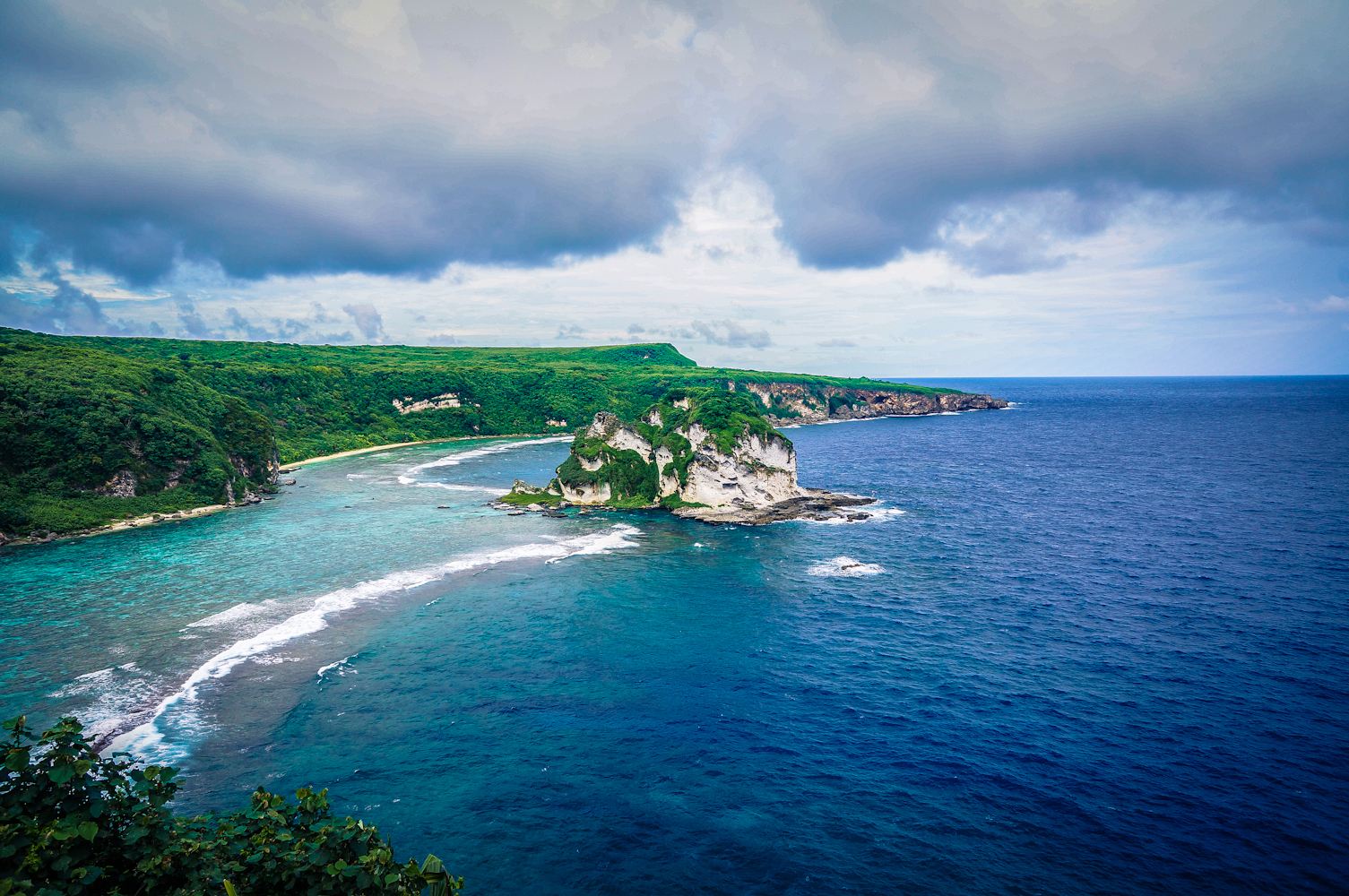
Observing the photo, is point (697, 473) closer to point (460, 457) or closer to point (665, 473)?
point (665, 473)

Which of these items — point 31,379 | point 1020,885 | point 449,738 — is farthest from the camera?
point 31,379

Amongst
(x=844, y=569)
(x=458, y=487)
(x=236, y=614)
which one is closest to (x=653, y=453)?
(x=458, y=487)

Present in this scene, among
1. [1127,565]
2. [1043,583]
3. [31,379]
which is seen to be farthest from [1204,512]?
[31,379]

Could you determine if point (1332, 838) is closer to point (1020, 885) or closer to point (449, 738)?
point (1020, 885)

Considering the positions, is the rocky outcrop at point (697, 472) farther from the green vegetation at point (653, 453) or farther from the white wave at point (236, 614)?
the white wave at point (236, 614)

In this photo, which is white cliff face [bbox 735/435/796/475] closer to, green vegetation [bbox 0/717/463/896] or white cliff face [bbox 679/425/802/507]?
white cliff face [bbox 679/425/802/507]

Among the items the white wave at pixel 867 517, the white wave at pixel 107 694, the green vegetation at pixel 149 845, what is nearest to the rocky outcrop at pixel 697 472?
the white wave at pixel 867 517
